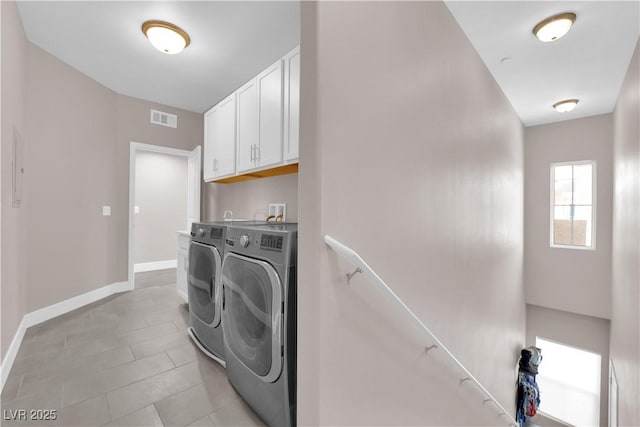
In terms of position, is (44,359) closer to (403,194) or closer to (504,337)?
(403,194)

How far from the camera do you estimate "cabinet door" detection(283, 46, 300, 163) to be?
2246 mm

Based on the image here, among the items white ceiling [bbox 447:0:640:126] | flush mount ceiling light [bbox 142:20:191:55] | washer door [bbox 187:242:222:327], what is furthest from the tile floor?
white ceiling [bbox 447:0:640:126]

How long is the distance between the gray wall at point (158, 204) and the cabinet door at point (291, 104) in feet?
13.9

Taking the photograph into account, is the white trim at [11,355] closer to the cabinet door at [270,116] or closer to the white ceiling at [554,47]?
the cabinet door at [270,116]

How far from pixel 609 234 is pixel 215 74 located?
5.89m

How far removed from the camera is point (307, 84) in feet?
3.50

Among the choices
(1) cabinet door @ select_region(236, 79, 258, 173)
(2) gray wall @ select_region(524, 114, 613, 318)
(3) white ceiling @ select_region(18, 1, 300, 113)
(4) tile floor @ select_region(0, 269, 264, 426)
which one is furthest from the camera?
(2) gray wall @ select_region(524, 114, 613, 318)

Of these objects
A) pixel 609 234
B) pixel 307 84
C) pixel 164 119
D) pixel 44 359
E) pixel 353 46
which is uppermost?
pixel 164 119

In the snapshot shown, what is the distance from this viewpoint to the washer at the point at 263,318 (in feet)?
4.51

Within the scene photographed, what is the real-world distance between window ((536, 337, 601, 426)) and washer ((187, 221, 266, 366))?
219 inches

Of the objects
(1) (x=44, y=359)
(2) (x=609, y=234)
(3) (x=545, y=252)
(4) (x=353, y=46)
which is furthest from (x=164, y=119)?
(2) (x=609, y=234)

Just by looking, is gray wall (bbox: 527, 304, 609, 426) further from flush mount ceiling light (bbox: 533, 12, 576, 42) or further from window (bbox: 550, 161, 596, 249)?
flush mount ceiling light (bbox: 533, 12, 576, 42)

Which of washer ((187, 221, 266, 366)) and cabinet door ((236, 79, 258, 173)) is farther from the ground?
cabinet door ((236, 79, 258, 173))

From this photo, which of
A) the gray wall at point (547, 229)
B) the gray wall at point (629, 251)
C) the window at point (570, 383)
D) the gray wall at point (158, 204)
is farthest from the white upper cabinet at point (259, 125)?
the window at point (570, 383)
